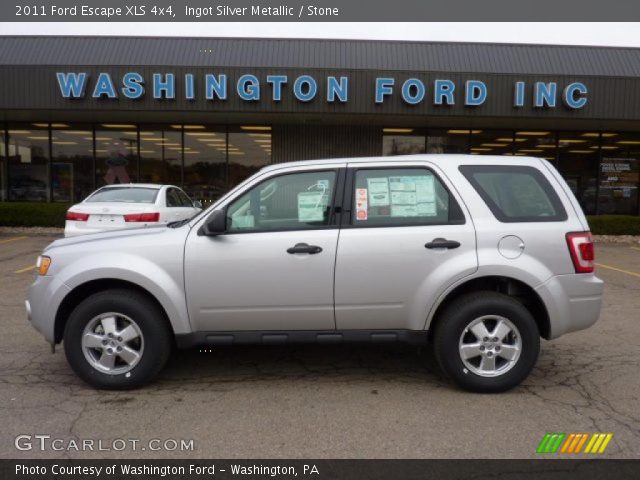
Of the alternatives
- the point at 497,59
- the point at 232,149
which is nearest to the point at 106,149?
the point at 232,149

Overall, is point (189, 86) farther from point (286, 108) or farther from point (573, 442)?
point (573, 442)

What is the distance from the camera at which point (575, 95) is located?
48.8ft

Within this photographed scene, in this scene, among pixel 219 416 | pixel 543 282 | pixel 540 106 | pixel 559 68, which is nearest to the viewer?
pixel 219 416

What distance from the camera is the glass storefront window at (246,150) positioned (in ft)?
58.6

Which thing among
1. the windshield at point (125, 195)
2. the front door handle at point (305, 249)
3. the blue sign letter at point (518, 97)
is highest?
the blue sign letter at point (518, 97)

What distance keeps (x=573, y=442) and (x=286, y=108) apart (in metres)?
12.7

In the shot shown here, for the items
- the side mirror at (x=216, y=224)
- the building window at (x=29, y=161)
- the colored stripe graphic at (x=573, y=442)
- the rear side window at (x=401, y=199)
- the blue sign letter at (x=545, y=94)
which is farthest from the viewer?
the building window at (x=29, y=161)

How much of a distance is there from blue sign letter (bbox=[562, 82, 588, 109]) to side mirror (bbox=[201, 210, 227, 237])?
533 inches

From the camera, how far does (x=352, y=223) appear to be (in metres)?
4.22

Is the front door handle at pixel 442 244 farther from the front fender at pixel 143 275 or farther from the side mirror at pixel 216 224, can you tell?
the front fender at pixel 143 275

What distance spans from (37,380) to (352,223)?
290cm


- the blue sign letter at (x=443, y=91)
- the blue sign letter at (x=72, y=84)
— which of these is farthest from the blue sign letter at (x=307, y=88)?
the blue sign letter at (x=72, y=84)

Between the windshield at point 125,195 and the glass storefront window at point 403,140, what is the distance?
9.98 meters
